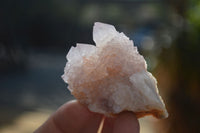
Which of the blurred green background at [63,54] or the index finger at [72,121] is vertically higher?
the index finger at [72,121]

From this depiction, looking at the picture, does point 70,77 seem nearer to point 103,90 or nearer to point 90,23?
point 103,90

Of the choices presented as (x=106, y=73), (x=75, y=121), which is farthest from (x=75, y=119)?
(x=106, y=73)

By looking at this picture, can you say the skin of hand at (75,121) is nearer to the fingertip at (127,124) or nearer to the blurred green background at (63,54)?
the fingertip at (127,124)

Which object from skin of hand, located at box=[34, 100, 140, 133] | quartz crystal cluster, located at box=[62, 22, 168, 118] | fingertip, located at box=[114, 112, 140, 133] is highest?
quartz crystal cluster, located at box=[62, 22, 168, 118]

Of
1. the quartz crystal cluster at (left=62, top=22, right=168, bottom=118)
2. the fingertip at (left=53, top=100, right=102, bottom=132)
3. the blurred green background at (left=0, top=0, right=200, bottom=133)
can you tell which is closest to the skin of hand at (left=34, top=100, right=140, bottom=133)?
the fingertip at (left=53, top=100, right=102, bottom=132)

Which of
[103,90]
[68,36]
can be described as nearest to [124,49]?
[103,90]

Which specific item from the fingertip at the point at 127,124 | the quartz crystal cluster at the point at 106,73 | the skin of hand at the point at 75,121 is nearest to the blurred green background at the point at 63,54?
the skin of hand at the point at 75,121

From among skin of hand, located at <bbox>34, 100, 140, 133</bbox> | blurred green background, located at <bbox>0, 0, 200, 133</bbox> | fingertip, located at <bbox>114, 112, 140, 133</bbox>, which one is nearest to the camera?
fingertip, located at <bbox>114, 112, 140, 133</bbox>

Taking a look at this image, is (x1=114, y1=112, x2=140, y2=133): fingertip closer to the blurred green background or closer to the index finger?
the index finger
